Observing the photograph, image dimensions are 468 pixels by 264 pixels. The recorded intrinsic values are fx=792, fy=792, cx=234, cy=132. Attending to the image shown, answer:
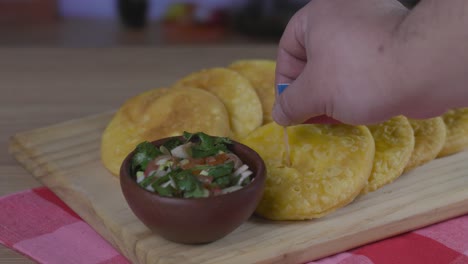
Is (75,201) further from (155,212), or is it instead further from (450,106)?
(450,106)

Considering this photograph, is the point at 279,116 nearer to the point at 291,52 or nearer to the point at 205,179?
the point at 291,52

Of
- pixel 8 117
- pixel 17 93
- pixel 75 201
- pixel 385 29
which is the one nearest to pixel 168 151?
pixel 75 201

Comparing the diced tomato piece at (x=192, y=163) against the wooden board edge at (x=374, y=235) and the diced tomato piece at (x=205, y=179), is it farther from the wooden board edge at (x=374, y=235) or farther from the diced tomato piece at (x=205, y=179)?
the wooden board edge at (x=374, y=235)

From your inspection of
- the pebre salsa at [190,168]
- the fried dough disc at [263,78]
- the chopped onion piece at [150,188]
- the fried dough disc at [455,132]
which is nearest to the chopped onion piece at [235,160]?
the pebre salsa at [190,168]

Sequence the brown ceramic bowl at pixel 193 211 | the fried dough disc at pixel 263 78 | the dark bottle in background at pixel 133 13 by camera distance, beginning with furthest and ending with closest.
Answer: the dark bottle in background at pixel 133 13, the fried dough disc at pixel 263 78, the brown ceramic bowl at pixel 193 211

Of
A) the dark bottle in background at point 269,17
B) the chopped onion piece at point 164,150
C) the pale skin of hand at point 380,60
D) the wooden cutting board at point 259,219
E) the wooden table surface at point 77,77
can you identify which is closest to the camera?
the pale skin of hand at point 380,60

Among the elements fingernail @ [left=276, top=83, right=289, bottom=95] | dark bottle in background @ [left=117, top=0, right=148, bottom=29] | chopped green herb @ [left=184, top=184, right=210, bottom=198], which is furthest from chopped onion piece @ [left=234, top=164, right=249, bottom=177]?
dark bottle in background @ [left=117, top=0, right=148, bottom=29]
